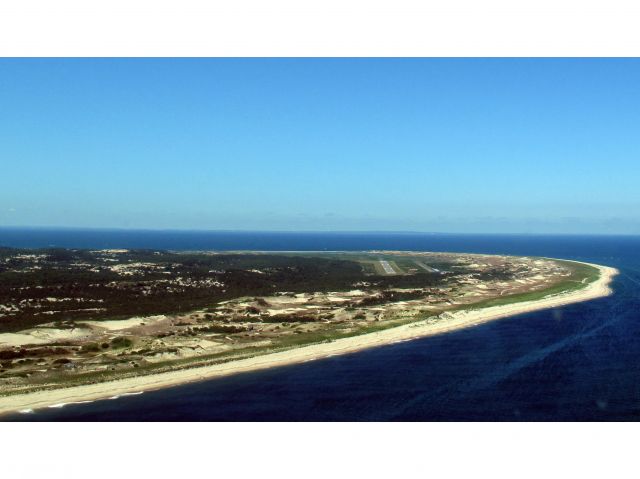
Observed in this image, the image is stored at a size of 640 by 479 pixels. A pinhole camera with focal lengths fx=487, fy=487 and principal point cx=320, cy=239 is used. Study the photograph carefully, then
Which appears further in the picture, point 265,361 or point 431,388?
point 265,361

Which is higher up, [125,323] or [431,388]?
[125,323]

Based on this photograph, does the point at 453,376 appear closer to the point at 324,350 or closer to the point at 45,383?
the point at 324,350

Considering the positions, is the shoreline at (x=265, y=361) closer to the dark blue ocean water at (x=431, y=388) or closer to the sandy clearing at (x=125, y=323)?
the dark blue ocean water at (x=431, y=388)

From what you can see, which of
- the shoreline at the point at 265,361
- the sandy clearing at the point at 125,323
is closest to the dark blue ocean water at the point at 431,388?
the shoreline at the point at 265,361

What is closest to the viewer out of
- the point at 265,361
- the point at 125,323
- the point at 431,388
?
the point at 431,388

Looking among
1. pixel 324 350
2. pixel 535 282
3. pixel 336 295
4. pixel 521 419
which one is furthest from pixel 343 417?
pixel 535 282

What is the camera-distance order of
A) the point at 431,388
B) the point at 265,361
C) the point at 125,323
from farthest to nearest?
the point at 125,323 < the point at 265,361 < the point at 431,388

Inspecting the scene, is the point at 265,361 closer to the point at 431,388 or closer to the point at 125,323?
the point at 431,388

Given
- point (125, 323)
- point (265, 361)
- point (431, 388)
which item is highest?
Answer: point (125, 323)

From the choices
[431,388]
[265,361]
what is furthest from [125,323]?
[431,388]
